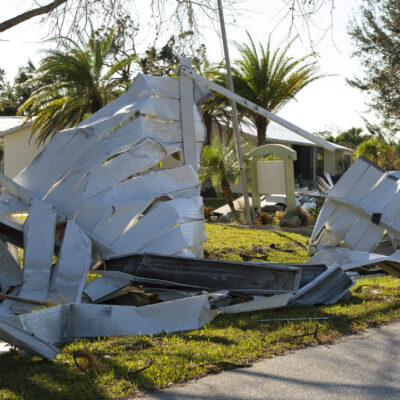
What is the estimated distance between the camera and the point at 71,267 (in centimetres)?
600

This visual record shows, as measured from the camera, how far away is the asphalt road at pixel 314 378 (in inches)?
137

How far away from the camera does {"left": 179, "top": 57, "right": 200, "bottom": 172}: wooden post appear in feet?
27.6

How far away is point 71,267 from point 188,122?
320cm

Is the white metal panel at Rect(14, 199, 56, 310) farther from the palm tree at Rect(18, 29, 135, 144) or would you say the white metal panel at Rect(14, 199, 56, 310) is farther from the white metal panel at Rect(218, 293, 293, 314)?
the palm tree at Rect(18, 29, 135, 144)

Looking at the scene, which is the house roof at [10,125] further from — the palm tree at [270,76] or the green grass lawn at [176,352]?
the green grass lawn at [176,352]

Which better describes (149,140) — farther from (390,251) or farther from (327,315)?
(390,251)

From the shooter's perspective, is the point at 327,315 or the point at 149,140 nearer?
the point at 327,315

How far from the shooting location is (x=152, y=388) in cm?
A: 356

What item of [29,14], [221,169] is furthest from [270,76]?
[29,14]

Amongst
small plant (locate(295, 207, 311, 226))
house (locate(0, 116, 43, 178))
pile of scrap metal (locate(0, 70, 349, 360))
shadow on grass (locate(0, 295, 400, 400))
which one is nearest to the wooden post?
Answer: pile of scrap metal (locate(0, 70, 349, 360))

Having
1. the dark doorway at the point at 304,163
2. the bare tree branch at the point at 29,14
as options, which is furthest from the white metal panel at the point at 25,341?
the dark doorway at the point at 304,163

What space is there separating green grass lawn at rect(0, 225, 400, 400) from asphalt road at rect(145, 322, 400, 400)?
0.15 meters

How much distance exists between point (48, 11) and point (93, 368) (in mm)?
4780

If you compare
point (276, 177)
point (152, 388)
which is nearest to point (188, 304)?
point (152, 388)
